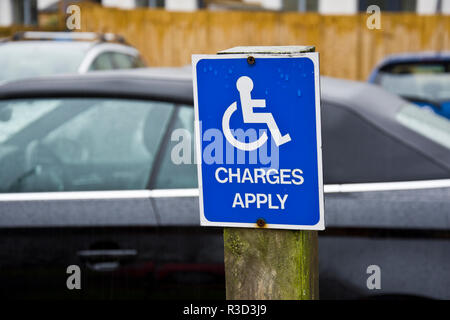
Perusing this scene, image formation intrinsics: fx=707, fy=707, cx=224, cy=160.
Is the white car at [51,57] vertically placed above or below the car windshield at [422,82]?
above

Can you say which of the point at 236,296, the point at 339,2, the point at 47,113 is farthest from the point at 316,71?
the point at 339,2

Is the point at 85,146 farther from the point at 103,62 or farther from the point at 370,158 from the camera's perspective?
the point at 103,62

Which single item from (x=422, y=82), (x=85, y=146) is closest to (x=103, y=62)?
(x=422, y=82)

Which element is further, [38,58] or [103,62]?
[103,62]

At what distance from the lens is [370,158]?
2627 millimetres

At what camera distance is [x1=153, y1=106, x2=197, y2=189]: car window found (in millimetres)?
A: 2768

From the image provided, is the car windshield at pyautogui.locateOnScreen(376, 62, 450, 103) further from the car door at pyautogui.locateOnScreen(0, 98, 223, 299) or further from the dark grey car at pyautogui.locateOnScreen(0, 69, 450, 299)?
the car door at pyautogui.locateOnScreen(0, 98, 223, 299)

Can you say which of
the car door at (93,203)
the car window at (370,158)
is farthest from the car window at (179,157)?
the car window at (370,158)

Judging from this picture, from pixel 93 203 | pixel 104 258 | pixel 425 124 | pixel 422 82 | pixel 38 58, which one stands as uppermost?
pixel 38 58

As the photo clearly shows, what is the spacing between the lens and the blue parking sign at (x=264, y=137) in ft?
5.59

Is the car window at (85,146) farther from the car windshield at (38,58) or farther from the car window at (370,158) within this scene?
the car windshield at (38,58)

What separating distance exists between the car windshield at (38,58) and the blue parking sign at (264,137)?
16.6ft

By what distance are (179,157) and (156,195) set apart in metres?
0.18

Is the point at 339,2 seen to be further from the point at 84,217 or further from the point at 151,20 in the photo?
the point at 84,217
